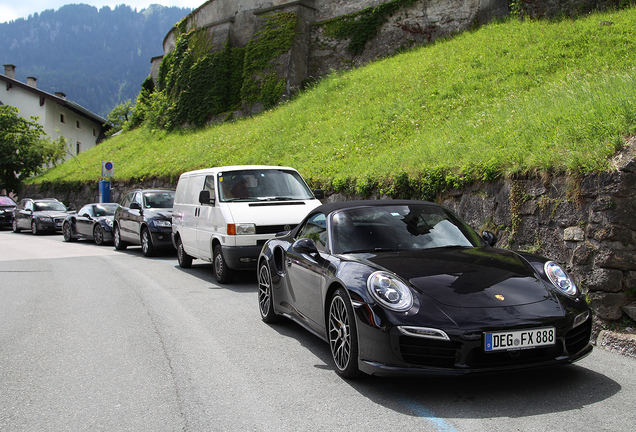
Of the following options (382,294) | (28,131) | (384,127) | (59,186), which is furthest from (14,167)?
(382,294)

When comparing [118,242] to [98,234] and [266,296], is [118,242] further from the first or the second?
[266,296]

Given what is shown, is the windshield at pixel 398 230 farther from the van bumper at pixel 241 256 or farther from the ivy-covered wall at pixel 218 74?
the ivy-covered wall at pixel 218 74

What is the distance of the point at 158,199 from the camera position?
14.7 metres

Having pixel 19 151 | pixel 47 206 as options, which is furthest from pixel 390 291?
pixel 19 151

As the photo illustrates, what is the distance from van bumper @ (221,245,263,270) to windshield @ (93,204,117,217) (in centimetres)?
1125

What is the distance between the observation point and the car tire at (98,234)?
706 inches

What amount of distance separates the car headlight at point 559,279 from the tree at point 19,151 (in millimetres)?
45698

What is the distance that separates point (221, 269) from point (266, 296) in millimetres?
2964

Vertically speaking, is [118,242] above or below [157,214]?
below

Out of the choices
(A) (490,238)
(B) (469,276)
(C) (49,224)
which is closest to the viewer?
(B) (469,276)

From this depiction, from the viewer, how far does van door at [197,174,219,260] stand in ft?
30.5

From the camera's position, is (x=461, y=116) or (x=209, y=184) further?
(x=461, y=116)

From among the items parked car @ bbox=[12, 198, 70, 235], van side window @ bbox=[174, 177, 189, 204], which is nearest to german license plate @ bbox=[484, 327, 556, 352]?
van side window @ bbox=[174, 177, 189, 204]

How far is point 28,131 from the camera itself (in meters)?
44.5
